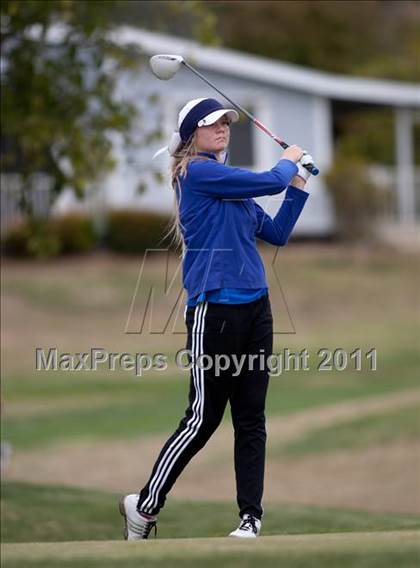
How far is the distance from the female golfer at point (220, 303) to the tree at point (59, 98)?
17.0 ft

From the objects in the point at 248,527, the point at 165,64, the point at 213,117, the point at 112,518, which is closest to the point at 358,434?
the point at 112,518

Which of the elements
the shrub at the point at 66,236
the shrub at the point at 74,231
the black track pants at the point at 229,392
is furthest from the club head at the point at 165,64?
the shrub at the point at 74,231

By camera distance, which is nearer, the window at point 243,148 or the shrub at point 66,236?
the shrub at point 66,236

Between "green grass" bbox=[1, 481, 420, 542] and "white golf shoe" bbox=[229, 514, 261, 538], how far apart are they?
4.70 feet

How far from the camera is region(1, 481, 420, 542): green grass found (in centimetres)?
812

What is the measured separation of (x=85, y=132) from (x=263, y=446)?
6.73 metres

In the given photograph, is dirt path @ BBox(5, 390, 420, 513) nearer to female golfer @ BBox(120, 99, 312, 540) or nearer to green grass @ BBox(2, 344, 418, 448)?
green grass @ BBox(2, 344, 418, 448)

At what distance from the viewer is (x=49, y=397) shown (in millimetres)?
19562

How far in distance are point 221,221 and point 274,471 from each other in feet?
27.1

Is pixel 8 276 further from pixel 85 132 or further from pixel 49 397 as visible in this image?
pixel 85 132

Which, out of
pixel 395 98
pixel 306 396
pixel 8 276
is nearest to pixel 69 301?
pixel 8 276

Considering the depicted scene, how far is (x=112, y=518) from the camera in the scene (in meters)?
8.88

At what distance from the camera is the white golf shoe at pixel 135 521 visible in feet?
21.0

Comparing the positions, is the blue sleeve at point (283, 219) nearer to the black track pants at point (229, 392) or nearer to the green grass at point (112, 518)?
the black track pants at point (229, 392)
